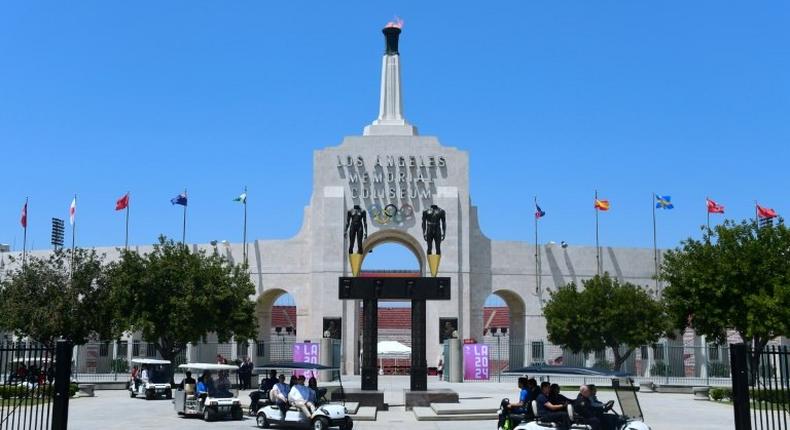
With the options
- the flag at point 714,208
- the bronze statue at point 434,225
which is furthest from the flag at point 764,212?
the bronze statue at point 434,225

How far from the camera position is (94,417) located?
25.7m

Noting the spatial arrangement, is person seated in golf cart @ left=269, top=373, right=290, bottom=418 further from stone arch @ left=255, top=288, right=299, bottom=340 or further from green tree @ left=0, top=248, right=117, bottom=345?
stone arch @ left=255, top=288, right=299, bottom=340

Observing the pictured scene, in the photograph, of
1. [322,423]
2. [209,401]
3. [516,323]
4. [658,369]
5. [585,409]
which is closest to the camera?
→ [585,409]

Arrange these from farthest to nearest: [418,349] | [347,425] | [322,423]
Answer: [418,349] → [347,425] → [322,423]

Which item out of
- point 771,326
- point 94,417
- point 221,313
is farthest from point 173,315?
point 771,326

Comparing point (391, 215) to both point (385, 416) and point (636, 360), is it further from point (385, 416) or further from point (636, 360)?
point (385, 416)

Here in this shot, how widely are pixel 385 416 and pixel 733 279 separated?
18.3 meters

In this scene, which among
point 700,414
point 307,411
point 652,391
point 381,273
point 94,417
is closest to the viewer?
point 307,411

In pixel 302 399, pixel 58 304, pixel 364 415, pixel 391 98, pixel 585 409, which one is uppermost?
pixel 391 98

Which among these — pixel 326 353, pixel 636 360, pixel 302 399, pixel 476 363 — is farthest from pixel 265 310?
pixel 302 399

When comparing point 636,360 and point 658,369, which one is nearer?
point 658,369

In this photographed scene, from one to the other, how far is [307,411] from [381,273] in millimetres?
47109

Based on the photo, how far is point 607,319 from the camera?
158 ft

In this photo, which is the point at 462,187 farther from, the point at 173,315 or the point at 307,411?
the point at 307,411
